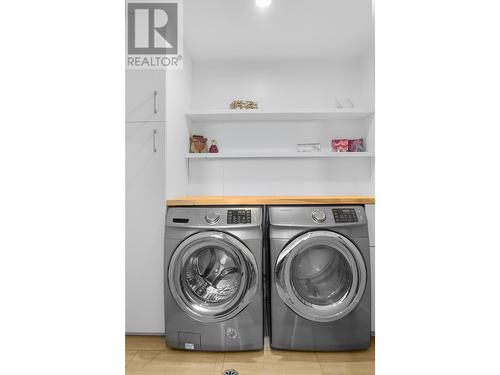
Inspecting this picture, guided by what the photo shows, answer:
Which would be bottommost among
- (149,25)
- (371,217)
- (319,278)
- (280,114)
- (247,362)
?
(247,362)

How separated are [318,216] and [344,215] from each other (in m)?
0.17

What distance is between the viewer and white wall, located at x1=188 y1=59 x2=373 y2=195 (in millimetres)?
2891

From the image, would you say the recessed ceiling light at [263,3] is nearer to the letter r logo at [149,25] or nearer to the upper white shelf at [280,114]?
the letter r logo at [149,25]

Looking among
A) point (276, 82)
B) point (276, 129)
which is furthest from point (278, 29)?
point (276, 129)

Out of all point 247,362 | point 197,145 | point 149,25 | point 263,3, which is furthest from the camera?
point 197,145

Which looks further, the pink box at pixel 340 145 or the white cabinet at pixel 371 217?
the pink box at pixel 340 145

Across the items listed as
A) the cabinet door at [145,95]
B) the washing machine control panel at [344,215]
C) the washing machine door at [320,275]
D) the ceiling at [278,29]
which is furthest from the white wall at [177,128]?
the washing machine control panel at [344,215]

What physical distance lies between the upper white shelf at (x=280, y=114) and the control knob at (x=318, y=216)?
2.95 ft

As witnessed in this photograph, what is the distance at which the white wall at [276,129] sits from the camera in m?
2.89

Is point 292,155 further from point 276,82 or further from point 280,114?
point 276,82

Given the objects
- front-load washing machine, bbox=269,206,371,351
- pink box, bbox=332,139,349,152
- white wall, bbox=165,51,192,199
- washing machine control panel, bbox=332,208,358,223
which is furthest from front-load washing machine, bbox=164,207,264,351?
pink box, bbox=332,139,349,152

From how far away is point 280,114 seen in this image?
263cm
